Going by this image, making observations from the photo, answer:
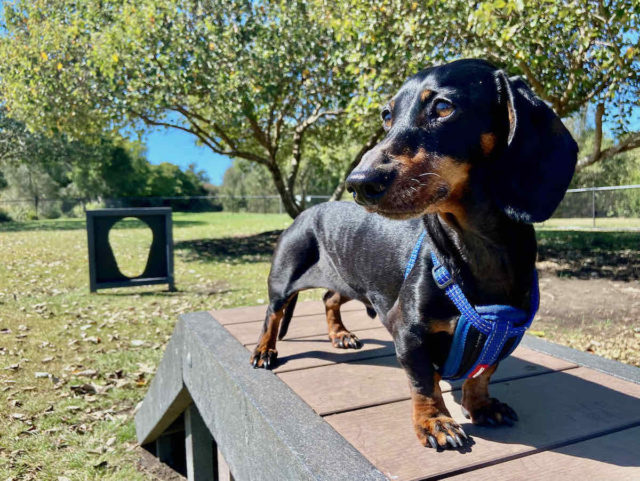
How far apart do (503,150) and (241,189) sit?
4989 centimetres

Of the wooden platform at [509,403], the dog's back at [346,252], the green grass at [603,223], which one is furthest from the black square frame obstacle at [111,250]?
the green grass at [603,223]

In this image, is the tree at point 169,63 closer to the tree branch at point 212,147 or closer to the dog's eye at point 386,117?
the tree branch at point 212,147

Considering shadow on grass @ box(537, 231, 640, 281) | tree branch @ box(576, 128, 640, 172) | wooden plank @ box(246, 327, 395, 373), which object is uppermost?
tree branch @ box(576, 128, 640, 172)

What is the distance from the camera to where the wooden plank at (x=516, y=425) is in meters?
1.61

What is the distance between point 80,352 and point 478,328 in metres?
4.76

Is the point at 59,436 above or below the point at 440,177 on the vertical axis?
below

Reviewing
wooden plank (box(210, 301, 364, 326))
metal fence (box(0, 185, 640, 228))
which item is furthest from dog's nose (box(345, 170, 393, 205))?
metal fence (box(0, 185, 640, 228))

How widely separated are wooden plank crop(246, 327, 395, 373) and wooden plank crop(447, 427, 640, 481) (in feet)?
3.97

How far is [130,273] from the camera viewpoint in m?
9.48

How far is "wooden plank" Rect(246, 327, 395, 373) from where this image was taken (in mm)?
2668

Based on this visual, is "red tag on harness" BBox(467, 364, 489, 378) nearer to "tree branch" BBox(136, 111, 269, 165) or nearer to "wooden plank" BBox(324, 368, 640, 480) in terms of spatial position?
"wooden plank" BBox(324, 368, 640, 480)

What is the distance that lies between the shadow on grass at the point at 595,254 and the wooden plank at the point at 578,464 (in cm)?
713

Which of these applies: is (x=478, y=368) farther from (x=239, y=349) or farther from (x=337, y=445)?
(x=239, y=349)

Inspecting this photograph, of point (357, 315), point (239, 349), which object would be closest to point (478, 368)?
point (239, 349)
